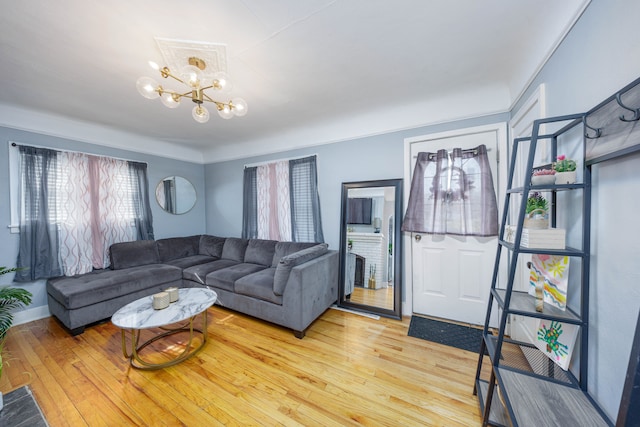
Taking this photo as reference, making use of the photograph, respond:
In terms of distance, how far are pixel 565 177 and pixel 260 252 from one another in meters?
3.12

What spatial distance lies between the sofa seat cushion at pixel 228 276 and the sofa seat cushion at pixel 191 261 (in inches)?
28.4

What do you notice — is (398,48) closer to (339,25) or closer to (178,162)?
(339,25)

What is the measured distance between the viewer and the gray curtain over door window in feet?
7.04

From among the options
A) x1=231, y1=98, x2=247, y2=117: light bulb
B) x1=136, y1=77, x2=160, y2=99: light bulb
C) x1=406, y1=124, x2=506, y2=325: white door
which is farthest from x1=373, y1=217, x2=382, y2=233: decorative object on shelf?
x1=136, y1=77, x2=160, y2=99: light bulb

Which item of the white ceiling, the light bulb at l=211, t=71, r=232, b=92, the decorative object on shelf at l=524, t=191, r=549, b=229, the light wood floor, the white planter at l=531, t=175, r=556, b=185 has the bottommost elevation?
the light wood floor

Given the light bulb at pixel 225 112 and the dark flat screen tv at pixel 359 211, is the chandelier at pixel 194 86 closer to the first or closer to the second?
the light bulb at pixel 225 112

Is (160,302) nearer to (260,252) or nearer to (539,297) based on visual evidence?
(260,252)

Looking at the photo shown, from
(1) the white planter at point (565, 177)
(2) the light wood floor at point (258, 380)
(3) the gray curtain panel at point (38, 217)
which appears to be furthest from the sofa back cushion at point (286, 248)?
(3) the gray curtain panel at point (38, 217)

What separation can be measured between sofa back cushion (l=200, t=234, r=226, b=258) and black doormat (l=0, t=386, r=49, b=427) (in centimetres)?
232

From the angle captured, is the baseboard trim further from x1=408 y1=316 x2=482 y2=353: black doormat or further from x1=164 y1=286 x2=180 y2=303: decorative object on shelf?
x1=408 y1=316 x2=482 y2=353: black doormat

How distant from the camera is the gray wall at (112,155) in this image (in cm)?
238

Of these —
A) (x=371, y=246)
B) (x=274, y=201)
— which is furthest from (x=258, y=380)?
(x=274, y=201)

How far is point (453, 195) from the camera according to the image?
7.47 ft

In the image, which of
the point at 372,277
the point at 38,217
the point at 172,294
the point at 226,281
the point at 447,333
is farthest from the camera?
the point at 372,277
